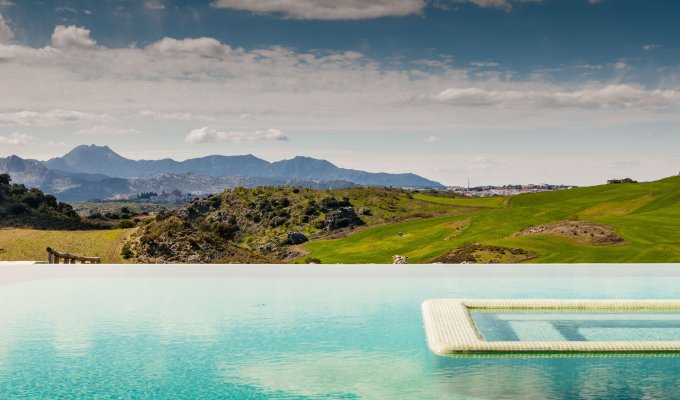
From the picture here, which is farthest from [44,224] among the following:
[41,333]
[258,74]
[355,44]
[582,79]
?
[41,333]

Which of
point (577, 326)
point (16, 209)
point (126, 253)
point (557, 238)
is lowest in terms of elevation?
point (577, 326)

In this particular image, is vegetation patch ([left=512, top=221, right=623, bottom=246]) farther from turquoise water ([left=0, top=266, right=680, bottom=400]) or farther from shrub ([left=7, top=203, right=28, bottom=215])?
shrub ([left=7, top=203, right=28, bottom=215])

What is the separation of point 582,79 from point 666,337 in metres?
45.1

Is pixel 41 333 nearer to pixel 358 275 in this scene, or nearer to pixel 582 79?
pixel 358 275

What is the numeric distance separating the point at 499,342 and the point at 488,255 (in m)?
26.0

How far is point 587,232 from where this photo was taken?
41531mm

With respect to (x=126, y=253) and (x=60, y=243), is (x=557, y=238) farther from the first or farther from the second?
(x=60, y=243)

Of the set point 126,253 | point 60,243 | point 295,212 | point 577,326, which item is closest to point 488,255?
point 126,253

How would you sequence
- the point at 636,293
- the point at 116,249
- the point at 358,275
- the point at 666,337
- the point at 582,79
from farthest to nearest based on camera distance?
the point at 582,79, the point at 116,249, the point at 358,275, the point at 636,293, the point at 666,337

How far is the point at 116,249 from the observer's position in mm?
33906

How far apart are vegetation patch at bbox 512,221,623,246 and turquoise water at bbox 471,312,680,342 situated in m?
23.5

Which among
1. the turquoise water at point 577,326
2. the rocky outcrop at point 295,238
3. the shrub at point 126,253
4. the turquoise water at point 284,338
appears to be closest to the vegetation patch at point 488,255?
the turquoise water at point 284,338

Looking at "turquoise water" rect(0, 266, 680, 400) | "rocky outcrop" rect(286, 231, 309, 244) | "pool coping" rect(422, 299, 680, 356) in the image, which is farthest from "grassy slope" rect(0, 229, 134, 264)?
"rocky outcrop" rect(286, 231, 309, 244)

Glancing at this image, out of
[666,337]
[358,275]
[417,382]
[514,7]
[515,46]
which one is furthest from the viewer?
[515,46]
